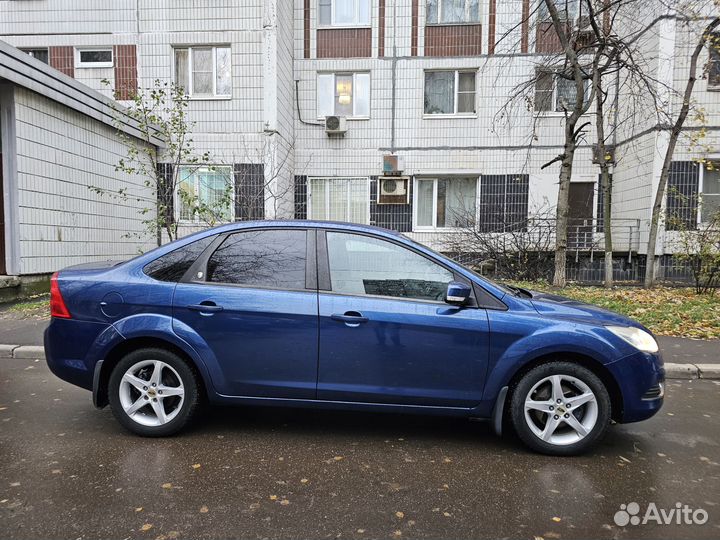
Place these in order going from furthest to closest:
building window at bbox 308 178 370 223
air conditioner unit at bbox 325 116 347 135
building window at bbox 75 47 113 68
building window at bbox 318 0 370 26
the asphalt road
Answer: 1. building window at bbox 308 178 370 223
2. building window at bbox 318 0 370 26
3. air conditioner unit at bbox 325 116 347 135
4. building window at bbox 75 47 113 68
5. the asphalt road

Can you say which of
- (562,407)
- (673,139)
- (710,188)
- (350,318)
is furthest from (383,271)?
(710,188)

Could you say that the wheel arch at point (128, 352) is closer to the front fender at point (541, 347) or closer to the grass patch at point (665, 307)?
the front fender at point (541, 347)

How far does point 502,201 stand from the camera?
14.2 metres

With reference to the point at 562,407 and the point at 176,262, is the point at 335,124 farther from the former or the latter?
the point at 562,407

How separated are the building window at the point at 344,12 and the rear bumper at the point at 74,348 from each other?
13521 mm

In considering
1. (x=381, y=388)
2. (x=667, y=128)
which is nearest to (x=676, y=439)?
(x=381, y=388)

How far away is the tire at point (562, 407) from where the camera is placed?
3322 mm

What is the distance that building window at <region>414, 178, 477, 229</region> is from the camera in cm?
1442

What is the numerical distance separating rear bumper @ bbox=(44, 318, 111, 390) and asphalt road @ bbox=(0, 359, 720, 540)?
51cm

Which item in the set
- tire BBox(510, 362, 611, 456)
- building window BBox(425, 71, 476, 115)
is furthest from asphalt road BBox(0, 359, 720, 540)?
building window BBox(425, 71, 476, 115)

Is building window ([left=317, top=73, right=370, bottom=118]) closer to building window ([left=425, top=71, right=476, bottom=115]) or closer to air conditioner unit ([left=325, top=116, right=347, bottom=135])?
air conditioner unit ([left=325, top=116, right=347, bottom=135])

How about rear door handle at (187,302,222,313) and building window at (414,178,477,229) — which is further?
building window at (414,178,477,229)

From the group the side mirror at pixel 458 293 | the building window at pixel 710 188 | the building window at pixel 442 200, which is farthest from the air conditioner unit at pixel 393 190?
the side mirror at pixel 458 293

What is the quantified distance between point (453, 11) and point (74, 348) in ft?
47.5
